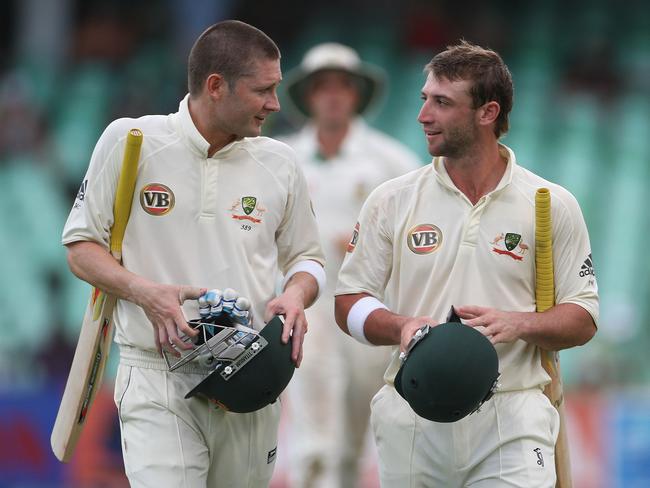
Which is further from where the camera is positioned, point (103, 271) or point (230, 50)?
point (230, 50)

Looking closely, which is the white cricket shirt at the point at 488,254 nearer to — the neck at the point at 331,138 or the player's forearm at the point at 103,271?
the player's forearm at the point at 103,271

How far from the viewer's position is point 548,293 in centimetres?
474

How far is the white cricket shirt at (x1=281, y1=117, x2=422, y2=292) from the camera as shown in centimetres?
769

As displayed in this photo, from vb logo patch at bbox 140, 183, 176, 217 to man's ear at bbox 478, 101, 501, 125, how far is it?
3.69 ft

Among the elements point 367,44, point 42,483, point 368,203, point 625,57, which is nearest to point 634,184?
point 625,57

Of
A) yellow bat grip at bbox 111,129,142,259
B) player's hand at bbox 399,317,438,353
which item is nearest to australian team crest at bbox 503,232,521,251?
player's hand at bbox 399,317,438,353

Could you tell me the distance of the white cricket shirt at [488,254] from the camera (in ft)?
15.5

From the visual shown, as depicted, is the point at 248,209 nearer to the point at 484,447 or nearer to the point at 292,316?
the point at 292,316

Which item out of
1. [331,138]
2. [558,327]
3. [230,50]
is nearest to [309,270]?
[230,50]

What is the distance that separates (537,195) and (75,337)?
8047mm

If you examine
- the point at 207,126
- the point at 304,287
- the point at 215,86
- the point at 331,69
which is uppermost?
the point at 331,69

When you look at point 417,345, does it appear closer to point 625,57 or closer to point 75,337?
point 75,337

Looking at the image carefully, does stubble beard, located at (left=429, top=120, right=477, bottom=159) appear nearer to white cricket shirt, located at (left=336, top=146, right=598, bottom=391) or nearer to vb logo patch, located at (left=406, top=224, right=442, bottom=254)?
white cricket shirt, located at (left=336, top=146, right=598, bottom=391)

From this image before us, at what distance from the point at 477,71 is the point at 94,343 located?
1.67 m
